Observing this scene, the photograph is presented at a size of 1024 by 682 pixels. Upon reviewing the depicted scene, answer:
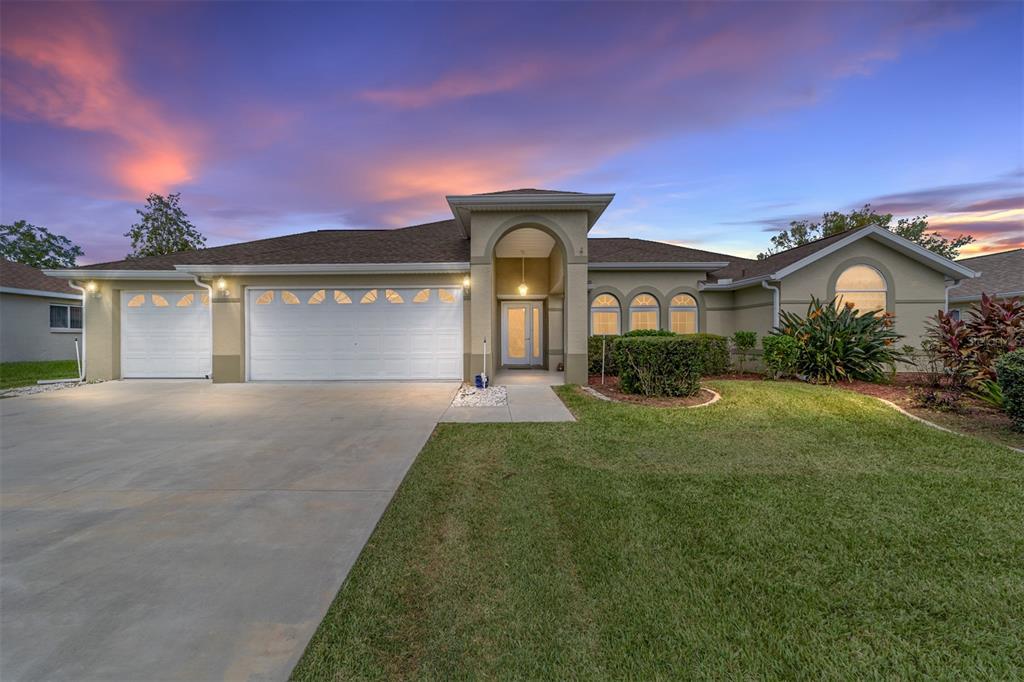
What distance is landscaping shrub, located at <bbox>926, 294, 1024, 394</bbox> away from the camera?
7.26 meters

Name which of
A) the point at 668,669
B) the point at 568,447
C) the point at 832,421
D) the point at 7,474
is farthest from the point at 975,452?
the point at 7,474

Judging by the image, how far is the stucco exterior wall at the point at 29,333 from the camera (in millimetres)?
15344

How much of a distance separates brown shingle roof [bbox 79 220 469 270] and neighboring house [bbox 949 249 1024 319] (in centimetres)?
2039

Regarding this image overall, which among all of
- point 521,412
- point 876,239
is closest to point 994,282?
point 876,239

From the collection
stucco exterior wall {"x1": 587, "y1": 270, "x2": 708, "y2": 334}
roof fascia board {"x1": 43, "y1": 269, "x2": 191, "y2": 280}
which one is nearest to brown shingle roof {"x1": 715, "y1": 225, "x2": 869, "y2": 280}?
stucco exterior wall {"x1": 587, "y1": 270, "x2": 708, "y2": 334}

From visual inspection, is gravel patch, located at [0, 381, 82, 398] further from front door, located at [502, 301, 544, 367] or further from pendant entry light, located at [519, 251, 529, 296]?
pendant entry light, located at [519, 251, 529, 296]

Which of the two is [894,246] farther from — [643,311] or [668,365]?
[668,365]

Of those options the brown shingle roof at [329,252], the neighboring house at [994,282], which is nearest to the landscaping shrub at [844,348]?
the brown shingle roof at [329,252]

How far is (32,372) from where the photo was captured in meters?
14.0

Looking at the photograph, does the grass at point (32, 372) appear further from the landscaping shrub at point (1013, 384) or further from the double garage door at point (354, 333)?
the landscaping shrub at point (1013, 384)

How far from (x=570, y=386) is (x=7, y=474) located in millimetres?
9257

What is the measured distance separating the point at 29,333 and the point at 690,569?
995 inches

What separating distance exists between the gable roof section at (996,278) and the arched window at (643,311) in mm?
12878

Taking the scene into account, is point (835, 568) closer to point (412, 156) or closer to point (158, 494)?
point (158, 494)
